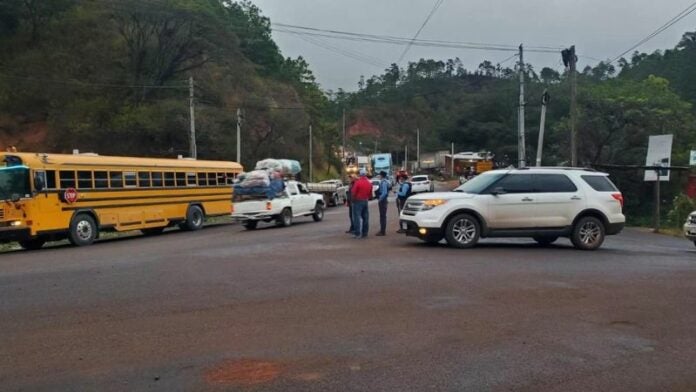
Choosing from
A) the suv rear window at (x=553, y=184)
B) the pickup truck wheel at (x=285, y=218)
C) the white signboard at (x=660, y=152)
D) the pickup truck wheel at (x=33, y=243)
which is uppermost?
the white signboard at (x=660, y=152)

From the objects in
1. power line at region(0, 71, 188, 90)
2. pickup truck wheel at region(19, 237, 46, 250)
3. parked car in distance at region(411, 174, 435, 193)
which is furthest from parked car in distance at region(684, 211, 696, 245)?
power line at region(0, 71, 188, 90)

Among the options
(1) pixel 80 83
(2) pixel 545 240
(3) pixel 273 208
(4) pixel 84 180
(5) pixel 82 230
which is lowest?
(5) pixel 82 230

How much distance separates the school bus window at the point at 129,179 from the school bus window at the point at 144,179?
0.22 m

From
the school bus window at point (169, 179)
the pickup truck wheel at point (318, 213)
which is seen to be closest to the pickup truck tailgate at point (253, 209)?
the school bus window at point (169, 179)

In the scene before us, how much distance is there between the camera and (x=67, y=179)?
2019cm

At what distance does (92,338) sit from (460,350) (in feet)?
12.4

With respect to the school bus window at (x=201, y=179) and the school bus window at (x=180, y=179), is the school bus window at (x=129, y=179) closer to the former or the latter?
the school bus window at (x=180, y=179)

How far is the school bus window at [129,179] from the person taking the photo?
899 inches

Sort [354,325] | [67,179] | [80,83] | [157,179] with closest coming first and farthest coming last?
[354,325], [67,179], [157,179], [80,83]

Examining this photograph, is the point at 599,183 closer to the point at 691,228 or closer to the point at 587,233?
the point at 587,233

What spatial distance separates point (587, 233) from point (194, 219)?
54.1 ft

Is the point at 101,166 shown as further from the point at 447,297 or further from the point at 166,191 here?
the point at 447,297

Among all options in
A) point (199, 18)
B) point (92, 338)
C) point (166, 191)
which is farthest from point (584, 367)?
point (199, 18)

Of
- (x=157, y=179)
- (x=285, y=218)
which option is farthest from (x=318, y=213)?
(x=157, y=179)
